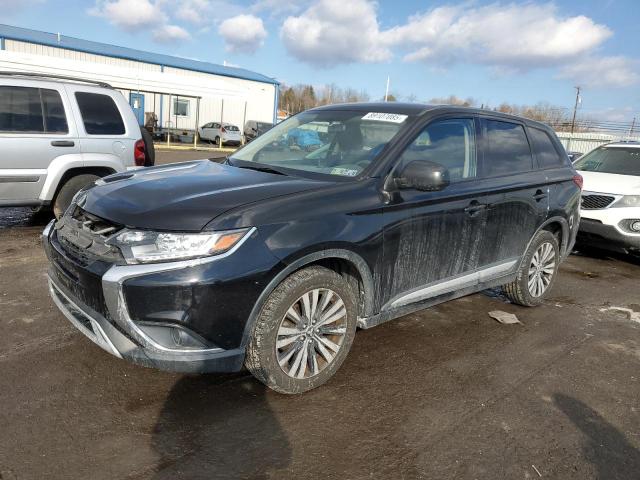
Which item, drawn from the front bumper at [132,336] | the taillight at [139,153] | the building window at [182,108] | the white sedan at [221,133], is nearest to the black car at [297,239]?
the front bumper at [132,336]

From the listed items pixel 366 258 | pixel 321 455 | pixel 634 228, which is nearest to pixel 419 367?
pixel 366 258

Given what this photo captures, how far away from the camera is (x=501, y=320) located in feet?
15.7

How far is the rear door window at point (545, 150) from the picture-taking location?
4.97m

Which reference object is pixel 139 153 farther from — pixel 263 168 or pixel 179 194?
pixel 179 194

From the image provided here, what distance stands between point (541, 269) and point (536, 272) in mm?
86

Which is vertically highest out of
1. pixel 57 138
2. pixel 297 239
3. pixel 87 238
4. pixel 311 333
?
pixel 57 138

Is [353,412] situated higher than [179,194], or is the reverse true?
[179,194]

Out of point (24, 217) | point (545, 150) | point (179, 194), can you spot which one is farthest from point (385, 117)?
point (24, 217)

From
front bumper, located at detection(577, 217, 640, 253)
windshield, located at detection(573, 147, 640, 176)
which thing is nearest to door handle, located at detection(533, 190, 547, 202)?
front bumper, located at detection(577, 217, 640, 253)

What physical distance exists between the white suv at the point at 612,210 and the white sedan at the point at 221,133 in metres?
25.1

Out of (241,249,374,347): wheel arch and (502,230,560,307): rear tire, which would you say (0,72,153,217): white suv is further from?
(502,230,560,307): rear tire

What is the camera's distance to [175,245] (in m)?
2.75

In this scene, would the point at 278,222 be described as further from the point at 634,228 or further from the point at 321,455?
the point at 634,228

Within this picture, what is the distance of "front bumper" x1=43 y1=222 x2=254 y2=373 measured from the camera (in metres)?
2.71
